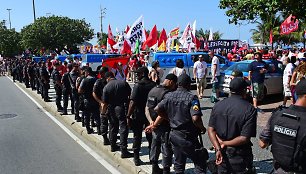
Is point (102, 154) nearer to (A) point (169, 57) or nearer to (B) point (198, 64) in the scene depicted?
(B) point (198, 64)

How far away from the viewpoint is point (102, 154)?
7.55m

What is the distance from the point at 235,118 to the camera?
3865 mm

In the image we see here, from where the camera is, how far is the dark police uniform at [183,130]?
469 centimetres

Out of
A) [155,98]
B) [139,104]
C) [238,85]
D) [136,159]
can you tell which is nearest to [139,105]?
[139,104]

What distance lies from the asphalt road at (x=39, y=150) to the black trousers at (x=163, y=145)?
116 centimetres

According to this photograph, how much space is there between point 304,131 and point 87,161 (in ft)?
15.7

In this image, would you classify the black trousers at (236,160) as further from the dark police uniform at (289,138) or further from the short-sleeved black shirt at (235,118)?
the dark police uniform at (289,138)

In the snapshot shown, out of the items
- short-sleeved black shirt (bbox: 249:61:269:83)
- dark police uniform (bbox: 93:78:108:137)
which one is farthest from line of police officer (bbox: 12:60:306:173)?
short-sleeved black shirt (bbox: 249:61:269:83)

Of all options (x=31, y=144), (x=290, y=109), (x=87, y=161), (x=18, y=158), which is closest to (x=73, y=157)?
(x=87, y=161)

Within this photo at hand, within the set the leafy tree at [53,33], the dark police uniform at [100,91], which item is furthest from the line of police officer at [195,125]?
the leafy tree at [53,33]

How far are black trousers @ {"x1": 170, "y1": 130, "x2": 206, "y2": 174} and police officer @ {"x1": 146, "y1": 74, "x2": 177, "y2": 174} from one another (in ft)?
1.60

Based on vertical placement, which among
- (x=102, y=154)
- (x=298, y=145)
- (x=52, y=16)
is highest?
(x=52, y=16)

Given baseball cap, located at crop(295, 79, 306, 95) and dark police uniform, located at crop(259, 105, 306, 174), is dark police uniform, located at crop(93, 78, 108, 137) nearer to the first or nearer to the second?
dark police uniform, located at crop(259, 105, 306, 174)

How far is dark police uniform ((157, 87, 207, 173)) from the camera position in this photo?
4.69 m
